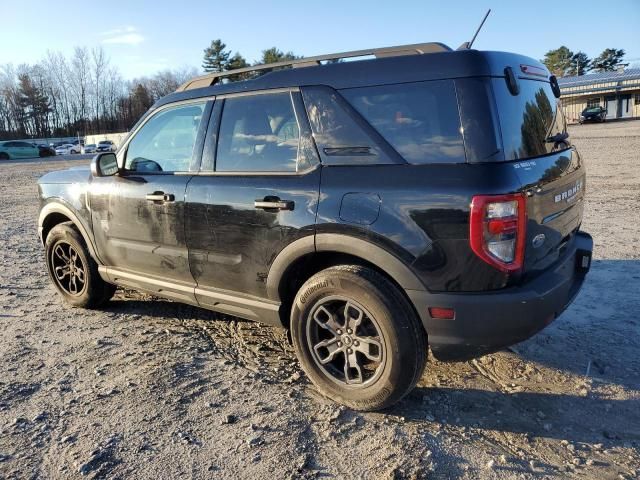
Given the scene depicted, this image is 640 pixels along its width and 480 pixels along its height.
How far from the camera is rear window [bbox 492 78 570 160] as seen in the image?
2680 mm

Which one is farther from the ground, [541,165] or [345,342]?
[541,165]

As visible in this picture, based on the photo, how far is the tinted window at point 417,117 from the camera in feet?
8.82

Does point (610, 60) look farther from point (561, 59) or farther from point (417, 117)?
point (417, 117)

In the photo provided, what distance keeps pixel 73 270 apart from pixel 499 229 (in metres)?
4.04

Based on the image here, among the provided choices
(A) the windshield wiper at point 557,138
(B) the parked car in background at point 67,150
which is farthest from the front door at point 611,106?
(A) the windshield wiper at point 557,138

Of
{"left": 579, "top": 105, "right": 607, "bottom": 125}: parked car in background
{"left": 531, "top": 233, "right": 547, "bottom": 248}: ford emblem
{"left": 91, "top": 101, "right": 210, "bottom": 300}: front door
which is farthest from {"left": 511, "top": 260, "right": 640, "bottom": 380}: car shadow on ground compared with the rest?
{"left": 579, "top": 105, "right": 607, "bottom": 125}: parked car in background

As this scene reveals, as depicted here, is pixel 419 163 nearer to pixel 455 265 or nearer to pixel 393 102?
pixel 393 102

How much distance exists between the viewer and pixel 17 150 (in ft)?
139

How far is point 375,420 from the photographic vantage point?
9.82 ft

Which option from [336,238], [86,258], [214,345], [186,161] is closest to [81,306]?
[86,258]

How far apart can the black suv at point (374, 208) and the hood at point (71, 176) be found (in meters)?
0.85

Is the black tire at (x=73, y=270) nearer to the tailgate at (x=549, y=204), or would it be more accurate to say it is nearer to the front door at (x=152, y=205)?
the front door at (x=152, y=205)

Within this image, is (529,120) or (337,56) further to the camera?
(337,56)

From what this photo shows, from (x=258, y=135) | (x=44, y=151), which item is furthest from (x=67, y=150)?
(x=258, y=135)
